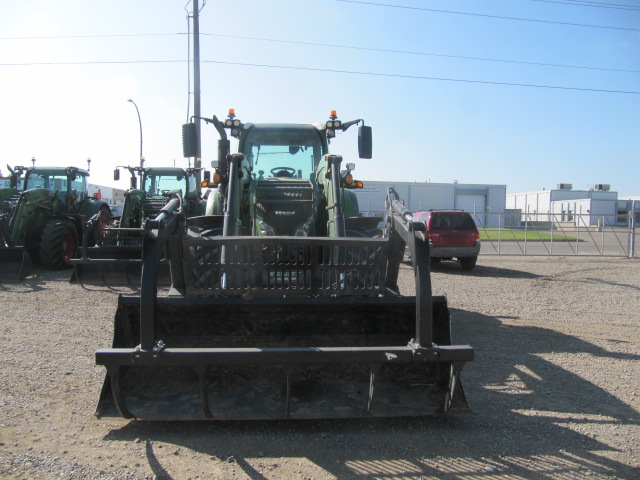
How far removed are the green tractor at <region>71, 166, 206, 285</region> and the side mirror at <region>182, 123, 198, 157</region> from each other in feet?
3.53

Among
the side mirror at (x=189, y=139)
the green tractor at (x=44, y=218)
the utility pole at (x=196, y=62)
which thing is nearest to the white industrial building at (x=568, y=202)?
the utility pole at (x=196, y=62)

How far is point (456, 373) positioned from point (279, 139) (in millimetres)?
4284

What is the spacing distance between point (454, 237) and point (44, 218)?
11211 millimetres

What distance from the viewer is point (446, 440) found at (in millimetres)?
3600

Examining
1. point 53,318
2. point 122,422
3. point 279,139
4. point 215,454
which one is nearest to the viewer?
point 215,454

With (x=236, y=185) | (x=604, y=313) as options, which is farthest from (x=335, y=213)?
(x=604, y=313)

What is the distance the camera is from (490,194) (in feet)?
166

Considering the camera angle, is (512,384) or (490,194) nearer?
(512,384)

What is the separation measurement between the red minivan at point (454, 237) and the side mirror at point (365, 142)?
7675 mm

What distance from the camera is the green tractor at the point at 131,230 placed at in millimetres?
10062

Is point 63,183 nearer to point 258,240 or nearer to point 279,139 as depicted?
point 279,139

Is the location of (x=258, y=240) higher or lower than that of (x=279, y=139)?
lower

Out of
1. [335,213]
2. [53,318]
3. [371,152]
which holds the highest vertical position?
[371,152]

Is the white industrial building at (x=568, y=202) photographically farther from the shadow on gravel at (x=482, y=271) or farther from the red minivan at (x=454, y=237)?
the red minivan at (x=454, y=237)
